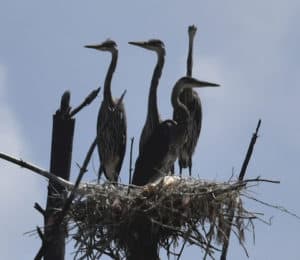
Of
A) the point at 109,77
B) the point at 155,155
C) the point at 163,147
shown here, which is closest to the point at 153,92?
the point at 109,77

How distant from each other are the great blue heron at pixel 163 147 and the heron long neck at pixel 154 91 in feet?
1.06

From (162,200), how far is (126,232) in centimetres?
42

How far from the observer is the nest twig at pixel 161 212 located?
7.79 metres

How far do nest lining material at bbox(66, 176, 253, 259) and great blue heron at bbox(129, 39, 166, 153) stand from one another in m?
2.42

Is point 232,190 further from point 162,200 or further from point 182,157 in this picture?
point 182,157

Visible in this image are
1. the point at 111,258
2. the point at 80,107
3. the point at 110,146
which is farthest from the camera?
the point at 110,146

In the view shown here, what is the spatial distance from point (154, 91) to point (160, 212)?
3855 millimetres

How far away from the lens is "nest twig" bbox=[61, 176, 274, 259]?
25.6ft

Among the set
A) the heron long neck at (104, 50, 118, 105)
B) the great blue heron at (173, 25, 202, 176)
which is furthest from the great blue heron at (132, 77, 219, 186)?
the heron long neck at (104, 50, 118, 105)

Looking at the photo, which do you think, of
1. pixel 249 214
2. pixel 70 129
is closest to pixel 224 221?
pixel 249 214

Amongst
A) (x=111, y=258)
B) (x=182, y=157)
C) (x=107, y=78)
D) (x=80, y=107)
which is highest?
(x=107, y=78)

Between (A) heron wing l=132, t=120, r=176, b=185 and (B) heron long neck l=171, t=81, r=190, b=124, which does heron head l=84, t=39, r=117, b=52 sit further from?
(A) heron wing l=132, t=120, r=176, b=185

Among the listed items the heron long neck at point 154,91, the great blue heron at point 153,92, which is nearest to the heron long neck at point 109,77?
the great blue heron at point 153,92

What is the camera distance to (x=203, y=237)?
25.6 ft
